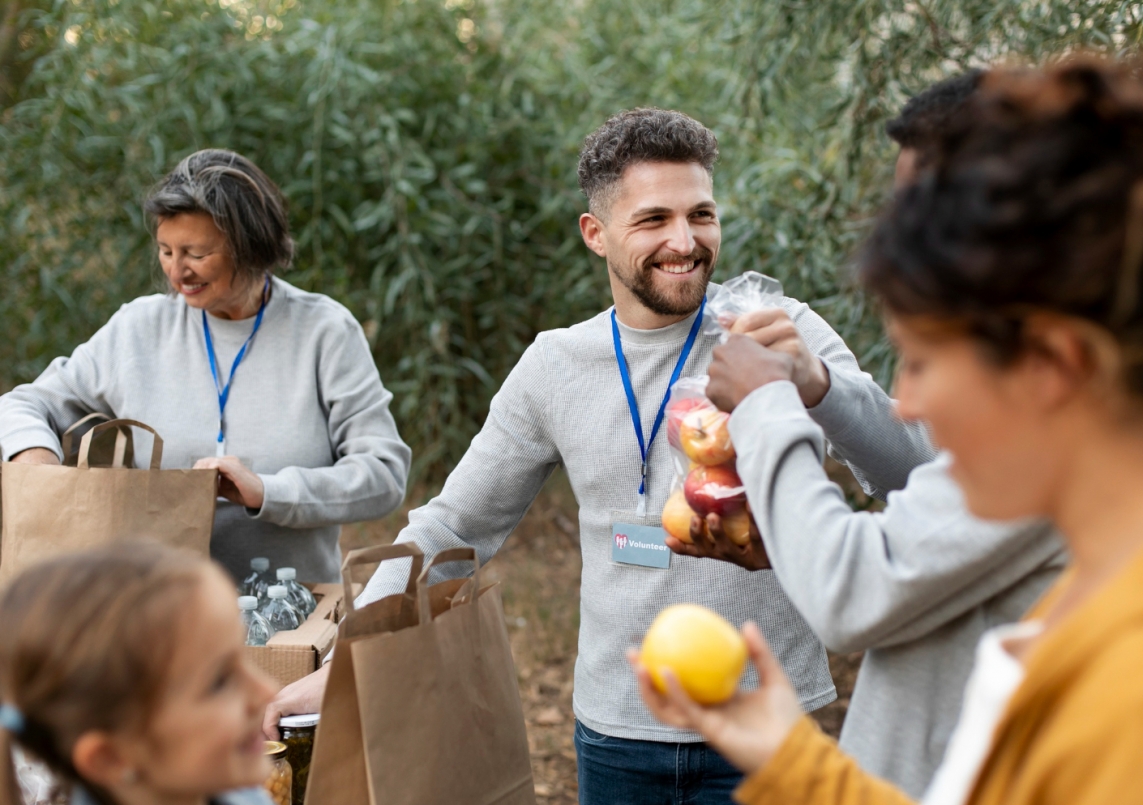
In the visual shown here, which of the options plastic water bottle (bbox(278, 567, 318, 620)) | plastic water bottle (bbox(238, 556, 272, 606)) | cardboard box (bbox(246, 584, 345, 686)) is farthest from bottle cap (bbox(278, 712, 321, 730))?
plastic water bottle (bbox(238, 556, 272, 606))

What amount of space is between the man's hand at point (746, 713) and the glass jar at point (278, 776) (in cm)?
92

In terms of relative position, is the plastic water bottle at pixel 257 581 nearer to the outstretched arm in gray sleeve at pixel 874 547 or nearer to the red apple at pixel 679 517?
the red apple at pixel 679 517

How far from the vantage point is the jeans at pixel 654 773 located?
210 cm

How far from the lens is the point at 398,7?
5.79 metres

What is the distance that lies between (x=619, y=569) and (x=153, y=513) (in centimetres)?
100

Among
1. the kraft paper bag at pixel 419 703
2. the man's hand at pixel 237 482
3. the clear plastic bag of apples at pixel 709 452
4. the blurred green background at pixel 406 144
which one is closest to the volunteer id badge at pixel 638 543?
the clear plastic bag of apples at pixel 709 452

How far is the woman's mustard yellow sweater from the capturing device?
868 mm

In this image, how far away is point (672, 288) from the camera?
2186 millimetres

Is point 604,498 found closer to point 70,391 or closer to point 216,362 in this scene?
point 216,362

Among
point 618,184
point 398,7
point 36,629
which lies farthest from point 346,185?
point 36,629

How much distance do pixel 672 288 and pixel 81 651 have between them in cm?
134

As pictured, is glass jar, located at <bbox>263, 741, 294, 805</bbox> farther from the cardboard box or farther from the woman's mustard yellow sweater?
the woman's mustard yellow sweater

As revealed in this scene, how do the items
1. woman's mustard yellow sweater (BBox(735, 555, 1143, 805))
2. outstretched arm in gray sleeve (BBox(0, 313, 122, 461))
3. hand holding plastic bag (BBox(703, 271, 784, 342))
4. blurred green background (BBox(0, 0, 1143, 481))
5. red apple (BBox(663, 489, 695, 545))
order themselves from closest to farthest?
woman's mustard yellow sweater (BBox(735, 555, 1143, 805)) → red apple (BBox(663, 489, 695, 545)) → hand holding plastic bag (BBox(703, 271, 784, 342)) → outstretched arm in gray sleeve (BBox(0, 313, 122, 461)) → blurred green background (BBox(0, 0, 1143, 481))

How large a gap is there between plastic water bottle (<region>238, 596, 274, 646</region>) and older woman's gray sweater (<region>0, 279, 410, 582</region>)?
433mm
